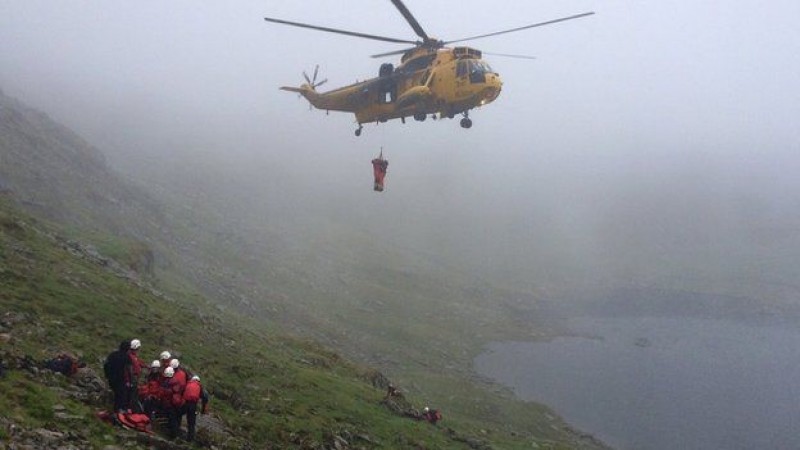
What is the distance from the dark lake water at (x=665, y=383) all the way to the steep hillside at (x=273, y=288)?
928cm

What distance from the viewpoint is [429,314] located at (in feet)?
466

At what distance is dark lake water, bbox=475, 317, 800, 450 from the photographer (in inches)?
3305

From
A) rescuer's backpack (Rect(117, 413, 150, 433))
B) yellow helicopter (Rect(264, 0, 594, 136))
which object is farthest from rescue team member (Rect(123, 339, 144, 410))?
yellow helicopter (Rect(264, 0, 594, 136))

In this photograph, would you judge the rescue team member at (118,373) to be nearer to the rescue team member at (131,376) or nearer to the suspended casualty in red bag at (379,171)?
the rescue team member at (131,376)

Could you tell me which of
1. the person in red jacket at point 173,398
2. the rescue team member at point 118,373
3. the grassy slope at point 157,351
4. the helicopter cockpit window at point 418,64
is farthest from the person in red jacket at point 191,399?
the helicopter cockpit window at point 418,64

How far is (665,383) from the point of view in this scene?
4318 inches

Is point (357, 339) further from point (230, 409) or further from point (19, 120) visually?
point (230, 409)

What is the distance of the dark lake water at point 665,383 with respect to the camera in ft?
275

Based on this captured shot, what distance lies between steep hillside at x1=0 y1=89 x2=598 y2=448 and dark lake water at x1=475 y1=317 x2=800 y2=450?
9280mm

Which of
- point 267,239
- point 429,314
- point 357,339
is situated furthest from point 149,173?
point 357,339

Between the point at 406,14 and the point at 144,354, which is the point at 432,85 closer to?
the point at 406,14

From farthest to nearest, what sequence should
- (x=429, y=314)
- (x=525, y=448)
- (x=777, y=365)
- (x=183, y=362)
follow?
1. (x=429, y=314)
2. (x=777, y=365)
3. (x=525, y=448)
4. (x=183, y=362)

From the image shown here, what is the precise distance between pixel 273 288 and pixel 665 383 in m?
74.9

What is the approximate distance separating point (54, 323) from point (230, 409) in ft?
26.1
